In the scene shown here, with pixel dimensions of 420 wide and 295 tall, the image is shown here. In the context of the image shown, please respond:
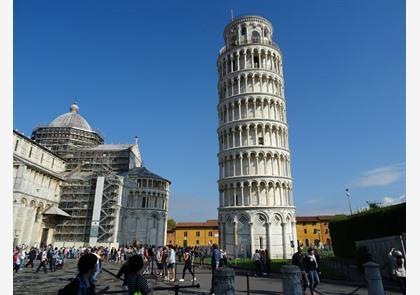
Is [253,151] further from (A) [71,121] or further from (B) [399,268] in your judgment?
(A) [71,121]

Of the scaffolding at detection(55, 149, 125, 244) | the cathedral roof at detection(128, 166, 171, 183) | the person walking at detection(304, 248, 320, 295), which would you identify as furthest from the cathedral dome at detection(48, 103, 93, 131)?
the person walking at detection(304, 248, 320, 295)

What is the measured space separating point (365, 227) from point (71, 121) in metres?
56.9

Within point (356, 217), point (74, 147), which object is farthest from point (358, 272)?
point (74, 147)

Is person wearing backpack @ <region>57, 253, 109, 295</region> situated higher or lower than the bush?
higher

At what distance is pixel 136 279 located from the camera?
4504 mm

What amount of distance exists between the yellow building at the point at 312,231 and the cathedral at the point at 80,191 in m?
40.4

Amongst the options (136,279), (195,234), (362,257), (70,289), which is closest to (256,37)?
(362,257)

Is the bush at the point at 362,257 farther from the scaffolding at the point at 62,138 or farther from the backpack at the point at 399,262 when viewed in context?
the scaffolding at the point at 62,138

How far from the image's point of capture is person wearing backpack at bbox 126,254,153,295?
4.45 m

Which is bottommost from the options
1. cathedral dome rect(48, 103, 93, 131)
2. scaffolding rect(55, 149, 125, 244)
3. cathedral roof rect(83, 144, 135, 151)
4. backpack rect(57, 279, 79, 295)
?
backpack rect(57, 279, 79, 295)

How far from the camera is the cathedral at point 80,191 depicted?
132ft

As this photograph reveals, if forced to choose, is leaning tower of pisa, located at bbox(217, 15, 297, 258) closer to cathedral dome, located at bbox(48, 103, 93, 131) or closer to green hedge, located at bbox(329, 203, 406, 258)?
green hedge, located at bbox(329, 203, 406, 258)

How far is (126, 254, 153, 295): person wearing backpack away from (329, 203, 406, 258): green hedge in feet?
54.4

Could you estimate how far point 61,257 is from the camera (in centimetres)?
2419
